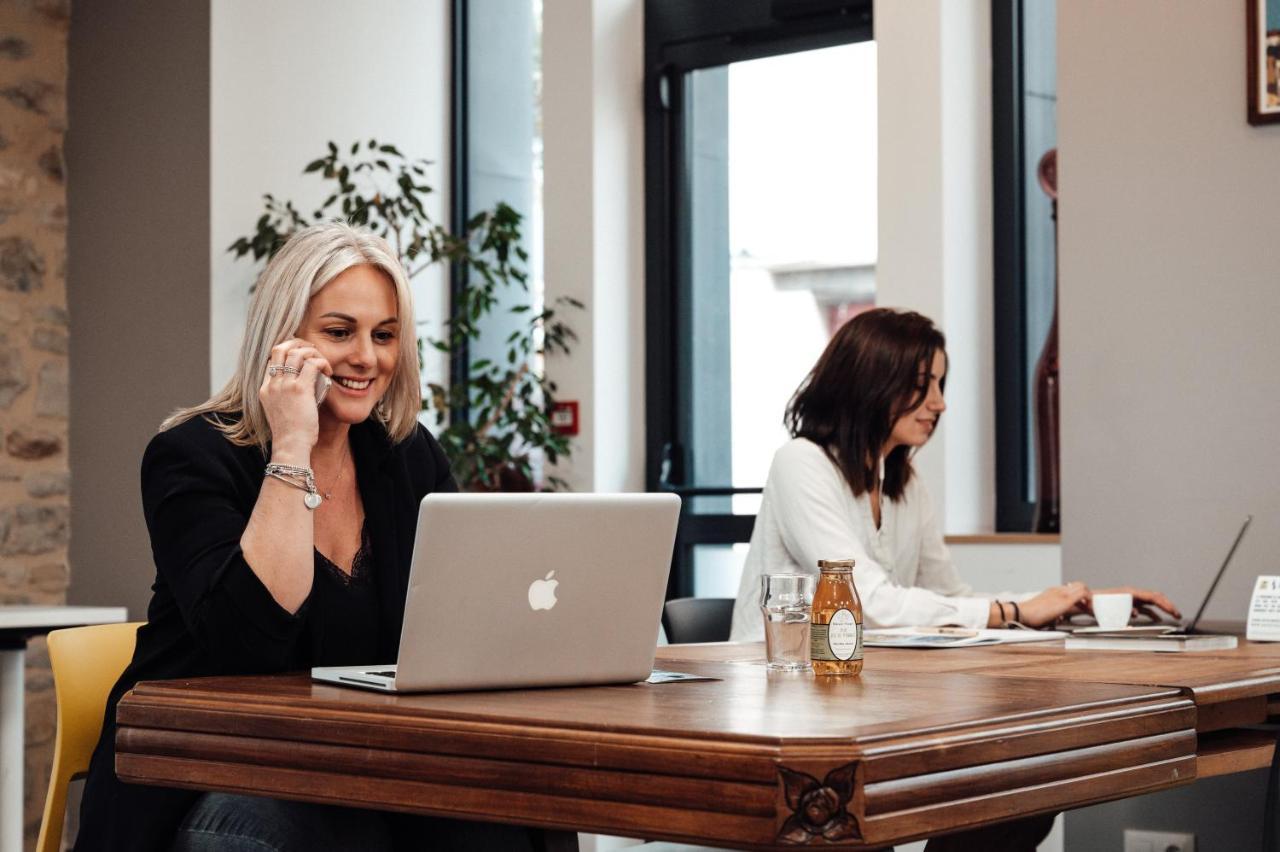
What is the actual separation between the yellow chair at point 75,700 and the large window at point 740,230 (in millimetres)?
3029

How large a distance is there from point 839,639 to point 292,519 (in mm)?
629

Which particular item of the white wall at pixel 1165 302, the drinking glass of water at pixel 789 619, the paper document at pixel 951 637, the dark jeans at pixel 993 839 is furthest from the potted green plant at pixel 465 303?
the dark jeans at pixel 993 839

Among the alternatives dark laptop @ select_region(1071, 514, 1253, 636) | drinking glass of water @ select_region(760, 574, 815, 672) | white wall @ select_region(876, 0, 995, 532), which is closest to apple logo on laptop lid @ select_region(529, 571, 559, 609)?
drinking glass of water @ select_region(760, 574, 815, 672)

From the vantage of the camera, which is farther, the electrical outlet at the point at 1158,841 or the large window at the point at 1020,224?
the large window at the point at 1020,224

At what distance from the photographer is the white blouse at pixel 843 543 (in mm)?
2750

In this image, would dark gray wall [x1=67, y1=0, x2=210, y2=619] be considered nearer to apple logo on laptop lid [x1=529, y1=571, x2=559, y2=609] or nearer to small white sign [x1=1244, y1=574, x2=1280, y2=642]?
small white sign [x1=1244, y1=574, x2=1280, y2=642]

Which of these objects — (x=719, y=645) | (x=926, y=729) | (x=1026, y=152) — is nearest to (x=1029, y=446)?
(x=1026, y=152)

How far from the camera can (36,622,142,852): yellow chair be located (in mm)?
2061

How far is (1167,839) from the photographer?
105 inches

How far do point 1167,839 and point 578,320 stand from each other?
9.08ft

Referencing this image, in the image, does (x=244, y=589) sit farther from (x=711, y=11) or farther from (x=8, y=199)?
(x=711, y=11)

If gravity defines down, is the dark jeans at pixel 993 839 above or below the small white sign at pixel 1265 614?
below

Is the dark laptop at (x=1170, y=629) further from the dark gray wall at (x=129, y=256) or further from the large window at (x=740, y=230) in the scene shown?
the dark gray wall at (x=129, y=256)

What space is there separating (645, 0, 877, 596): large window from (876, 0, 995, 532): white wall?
540 millimetres
